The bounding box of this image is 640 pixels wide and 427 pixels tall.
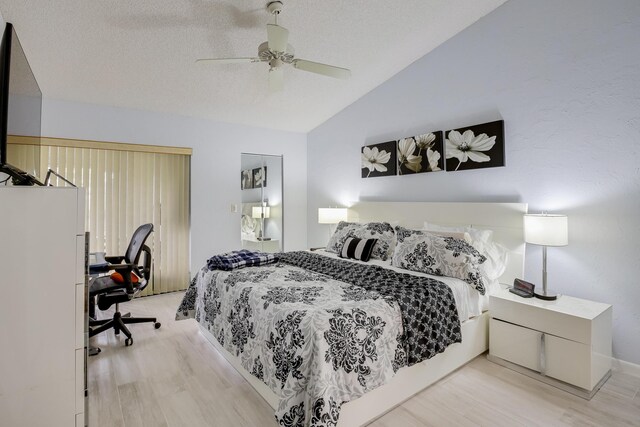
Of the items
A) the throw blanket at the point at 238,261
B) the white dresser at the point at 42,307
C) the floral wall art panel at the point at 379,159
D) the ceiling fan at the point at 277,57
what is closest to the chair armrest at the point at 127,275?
the throw blanket at the point at 238,261

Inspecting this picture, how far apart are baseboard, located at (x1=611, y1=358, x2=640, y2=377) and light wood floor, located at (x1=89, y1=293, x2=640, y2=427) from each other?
0.06 meters

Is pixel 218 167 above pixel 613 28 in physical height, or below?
below

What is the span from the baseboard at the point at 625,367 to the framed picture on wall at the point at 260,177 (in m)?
4.43

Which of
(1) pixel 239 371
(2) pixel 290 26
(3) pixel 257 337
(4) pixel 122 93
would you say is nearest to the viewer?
(3) pixel 257 337

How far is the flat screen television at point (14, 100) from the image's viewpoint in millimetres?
1564

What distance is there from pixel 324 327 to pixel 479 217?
2.17 meters

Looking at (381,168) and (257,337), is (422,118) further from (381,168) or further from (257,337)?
(257,337)

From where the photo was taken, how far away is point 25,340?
133 centimetres

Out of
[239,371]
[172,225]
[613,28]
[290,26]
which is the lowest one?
[239,371]

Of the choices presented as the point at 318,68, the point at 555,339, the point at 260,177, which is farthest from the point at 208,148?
the point at 555,339

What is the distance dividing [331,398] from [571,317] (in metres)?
1.72

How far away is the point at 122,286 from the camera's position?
111 inches

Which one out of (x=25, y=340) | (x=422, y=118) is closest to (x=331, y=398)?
(x=25, y=340)

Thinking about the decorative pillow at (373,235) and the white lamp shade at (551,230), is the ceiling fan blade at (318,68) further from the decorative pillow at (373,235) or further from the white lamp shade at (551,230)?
the white lamp shade at (551,230)
